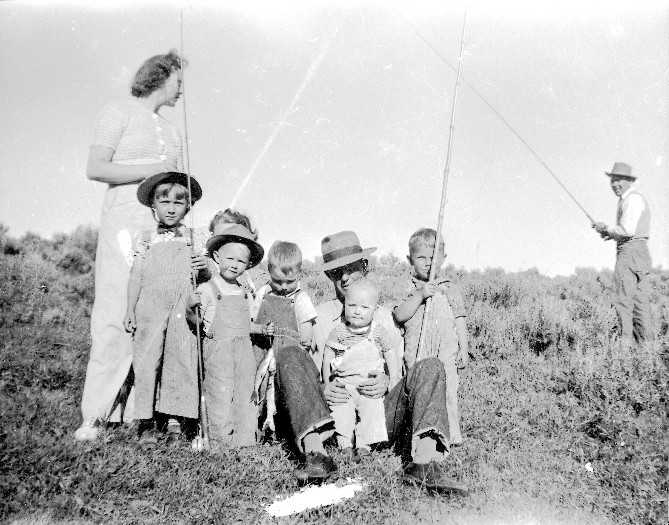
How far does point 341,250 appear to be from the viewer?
449cm

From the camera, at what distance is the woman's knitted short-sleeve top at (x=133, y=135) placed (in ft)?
13.8

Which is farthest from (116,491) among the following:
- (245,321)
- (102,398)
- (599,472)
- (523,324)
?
(523,324)

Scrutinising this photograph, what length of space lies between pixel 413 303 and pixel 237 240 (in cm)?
147

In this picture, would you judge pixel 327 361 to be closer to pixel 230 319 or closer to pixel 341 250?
pixel 230 319

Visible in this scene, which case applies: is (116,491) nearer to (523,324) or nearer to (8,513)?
(8,513)

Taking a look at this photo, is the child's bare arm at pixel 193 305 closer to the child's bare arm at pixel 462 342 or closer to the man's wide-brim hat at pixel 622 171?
the child's bare arm at pixel 462 342

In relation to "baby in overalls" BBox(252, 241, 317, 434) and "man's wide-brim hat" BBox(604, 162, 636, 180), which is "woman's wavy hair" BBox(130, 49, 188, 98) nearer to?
"baby in overalls" BBox(252, 241, 317, 434)

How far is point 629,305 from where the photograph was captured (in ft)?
24.0

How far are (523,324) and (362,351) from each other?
3975 mm

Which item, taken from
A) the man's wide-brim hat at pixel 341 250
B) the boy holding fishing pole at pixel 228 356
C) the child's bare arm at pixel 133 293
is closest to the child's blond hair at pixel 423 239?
the man's wide-brim hat at pixel 341 250

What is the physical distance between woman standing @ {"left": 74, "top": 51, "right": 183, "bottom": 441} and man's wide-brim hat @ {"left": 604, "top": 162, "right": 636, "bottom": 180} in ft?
21.0

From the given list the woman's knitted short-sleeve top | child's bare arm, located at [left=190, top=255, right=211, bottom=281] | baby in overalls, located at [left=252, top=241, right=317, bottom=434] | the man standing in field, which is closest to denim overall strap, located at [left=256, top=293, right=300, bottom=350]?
baby in overalls, located at [left=252, top=241, right=317, bottom=434]

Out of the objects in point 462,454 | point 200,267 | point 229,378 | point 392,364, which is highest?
point 200,267

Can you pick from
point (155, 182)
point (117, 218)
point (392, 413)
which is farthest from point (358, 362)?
point (117, 218)
